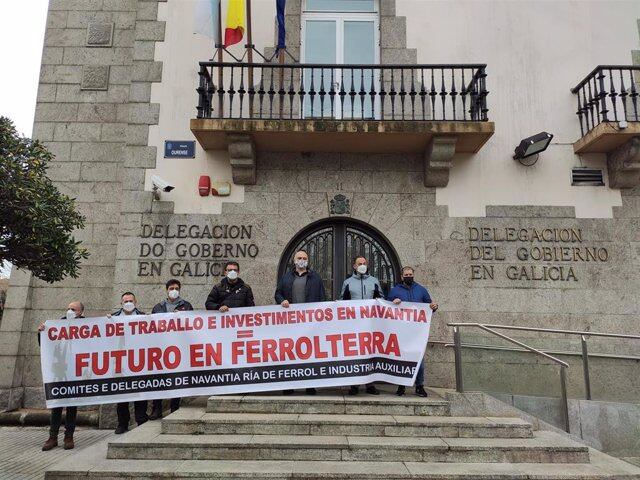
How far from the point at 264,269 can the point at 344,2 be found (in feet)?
17.6

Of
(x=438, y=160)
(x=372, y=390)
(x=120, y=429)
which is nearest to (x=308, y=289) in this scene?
(x=372, y=390)

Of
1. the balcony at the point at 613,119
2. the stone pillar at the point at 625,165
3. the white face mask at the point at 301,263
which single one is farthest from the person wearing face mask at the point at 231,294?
the stone pillar at the point at 625,165

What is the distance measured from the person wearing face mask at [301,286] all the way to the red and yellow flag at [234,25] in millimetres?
3892

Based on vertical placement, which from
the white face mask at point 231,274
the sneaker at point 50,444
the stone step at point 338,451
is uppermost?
the white face mask at point 231,274

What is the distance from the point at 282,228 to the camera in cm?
809

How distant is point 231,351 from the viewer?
611 centimetres

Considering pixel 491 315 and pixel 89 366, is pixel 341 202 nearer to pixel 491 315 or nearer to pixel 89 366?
pixel 491 315

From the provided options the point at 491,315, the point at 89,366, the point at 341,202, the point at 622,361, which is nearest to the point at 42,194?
the point at 89,366

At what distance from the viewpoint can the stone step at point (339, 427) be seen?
16.7 ft

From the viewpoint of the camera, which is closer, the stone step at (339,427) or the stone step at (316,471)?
the stone step at (316,471)

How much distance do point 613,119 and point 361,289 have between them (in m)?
5.52

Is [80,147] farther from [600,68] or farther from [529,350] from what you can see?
[600,68]

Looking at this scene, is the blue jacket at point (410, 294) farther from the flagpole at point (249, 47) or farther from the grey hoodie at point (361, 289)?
the flagpole at point (249, 47)

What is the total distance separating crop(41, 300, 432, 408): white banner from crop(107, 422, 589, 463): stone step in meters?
1.23
